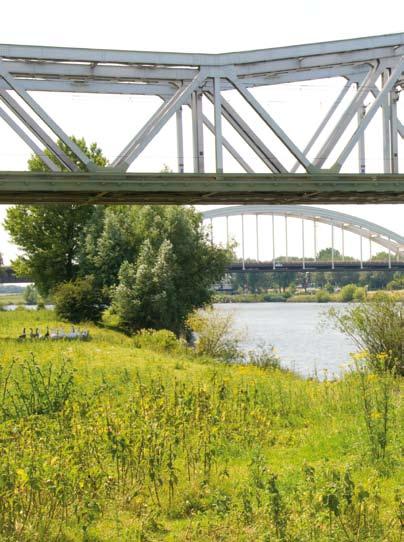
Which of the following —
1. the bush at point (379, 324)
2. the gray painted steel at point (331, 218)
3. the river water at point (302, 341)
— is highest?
the gray painted steel at point (331, 218)

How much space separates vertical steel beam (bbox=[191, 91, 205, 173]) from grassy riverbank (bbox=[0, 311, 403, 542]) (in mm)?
7442

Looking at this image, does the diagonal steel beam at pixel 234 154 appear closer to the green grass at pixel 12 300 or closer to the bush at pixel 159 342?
the bush at pixel 159 342

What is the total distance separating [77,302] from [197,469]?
3002 centimetres

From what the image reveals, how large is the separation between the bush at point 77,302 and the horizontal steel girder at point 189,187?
17.6 m

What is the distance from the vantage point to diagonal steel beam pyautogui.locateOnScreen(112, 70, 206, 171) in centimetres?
1738

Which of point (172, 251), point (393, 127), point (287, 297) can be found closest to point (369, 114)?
point (393, 127)

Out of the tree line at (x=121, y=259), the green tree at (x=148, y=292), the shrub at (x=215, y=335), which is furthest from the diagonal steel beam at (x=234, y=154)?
the green tree at (x=148, y=292)

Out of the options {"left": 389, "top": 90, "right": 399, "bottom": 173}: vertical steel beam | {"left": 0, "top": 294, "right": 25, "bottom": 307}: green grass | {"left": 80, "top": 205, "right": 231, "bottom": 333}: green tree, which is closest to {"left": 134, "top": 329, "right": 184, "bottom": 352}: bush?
{"left": 389, "top": 90, "right": 399, "bottom": 173}: vertical steel beam

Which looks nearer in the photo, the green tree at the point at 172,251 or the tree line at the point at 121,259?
the tree line at the point at 121,259

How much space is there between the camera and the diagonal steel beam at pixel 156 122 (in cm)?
1738

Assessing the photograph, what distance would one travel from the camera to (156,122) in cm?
1744

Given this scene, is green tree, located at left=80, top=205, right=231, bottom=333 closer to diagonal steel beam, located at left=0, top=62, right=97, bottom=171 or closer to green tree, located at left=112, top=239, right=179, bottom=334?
green tree, located at left=112, top=239, right=179, bottom=334

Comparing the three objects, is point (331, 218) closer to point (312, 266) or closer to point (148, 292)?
point (312, 266)

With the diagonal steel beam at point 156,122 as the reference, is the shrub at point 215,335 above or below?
below
